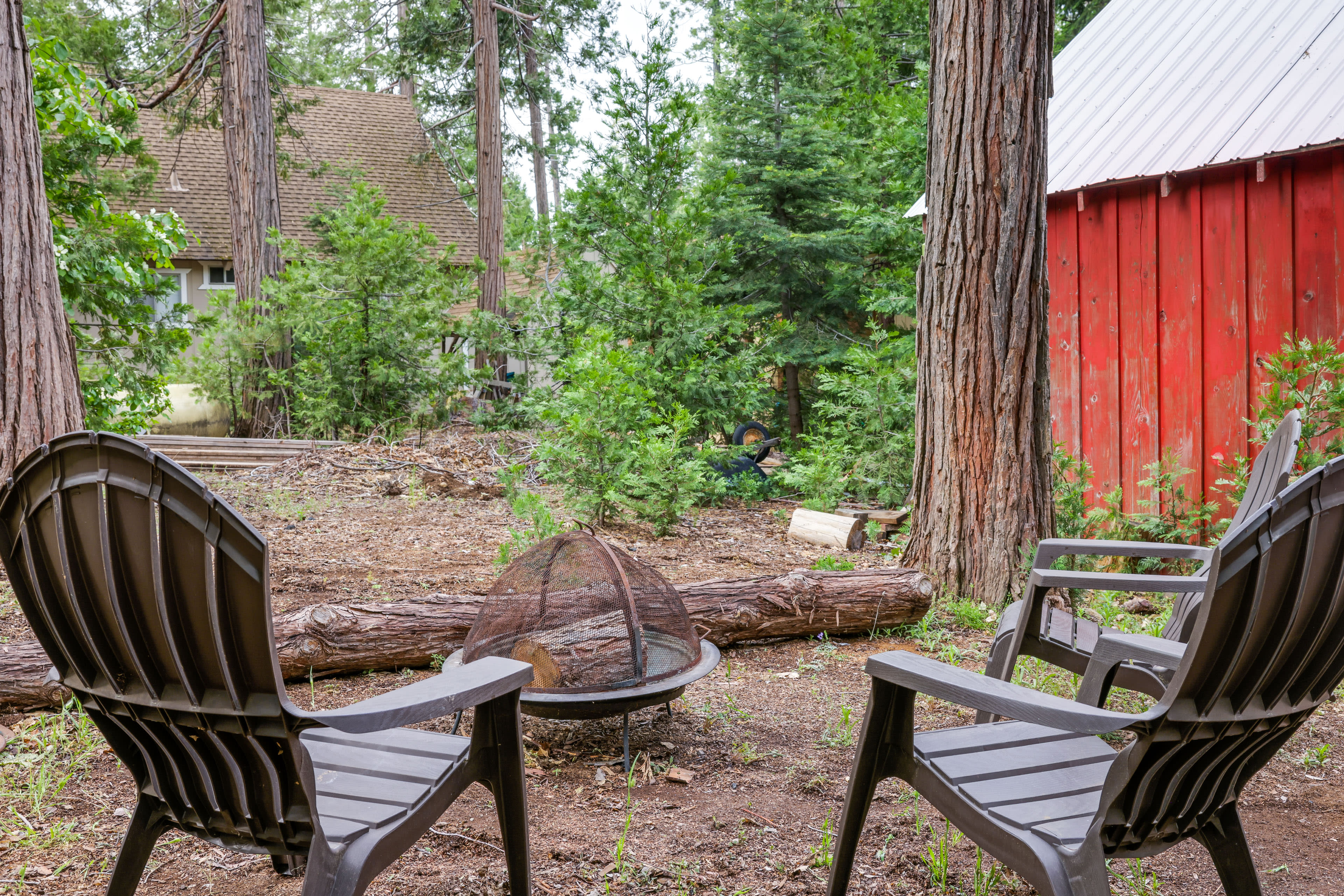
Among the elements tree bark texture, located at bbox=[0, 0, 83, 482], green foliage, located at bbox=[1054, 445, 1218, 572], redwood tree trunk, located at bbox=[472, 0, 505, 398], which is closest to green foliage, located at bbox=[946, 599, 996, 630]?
green foliage, located at bbox=[1054, 445, 1218, 572]

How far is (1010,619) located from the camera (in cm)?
300

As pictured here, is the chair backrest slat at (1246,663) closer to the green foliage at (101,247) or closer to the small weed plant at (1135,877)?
the small weed plant at (1135,877)

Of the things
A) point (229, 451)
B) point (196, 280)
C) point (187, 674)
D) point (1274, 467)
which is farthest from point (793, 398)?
point (196, 280)

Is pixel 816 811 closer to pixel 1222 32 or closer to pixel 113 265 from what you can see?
pixel 113 265

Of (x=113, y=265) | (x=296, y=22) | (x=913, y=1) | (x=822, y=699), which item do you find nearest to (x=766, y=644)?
(x=822, y=699)

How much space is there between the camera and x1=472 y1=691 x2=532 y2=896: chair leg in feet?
6.62

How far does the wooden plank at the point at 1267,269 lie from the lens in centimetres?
540

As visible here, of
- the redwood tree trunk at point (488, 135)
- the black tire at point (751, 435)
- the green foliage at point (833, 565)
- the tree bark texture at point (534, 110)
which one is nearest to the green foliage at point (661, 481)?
the green foliage at point (833, 565)

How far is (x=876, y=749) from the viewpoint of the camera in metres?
2.05

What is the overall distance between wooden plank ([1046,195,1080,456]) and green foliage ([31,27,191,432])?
22.5 ft

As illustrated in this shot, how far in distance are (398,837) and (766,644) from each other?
2962mm

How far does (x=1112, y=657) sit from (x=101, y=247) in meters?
7.43

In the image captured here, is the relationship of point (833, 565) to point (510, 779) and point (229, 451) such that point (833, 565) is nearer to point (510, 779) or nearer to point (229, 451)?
point (510, 779)

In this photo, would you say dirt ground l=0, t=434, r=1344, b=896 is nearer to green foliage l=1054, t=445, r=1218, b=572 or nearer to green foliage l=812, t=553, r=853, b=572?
green foliage l=812, t=553, r=853, b=572
